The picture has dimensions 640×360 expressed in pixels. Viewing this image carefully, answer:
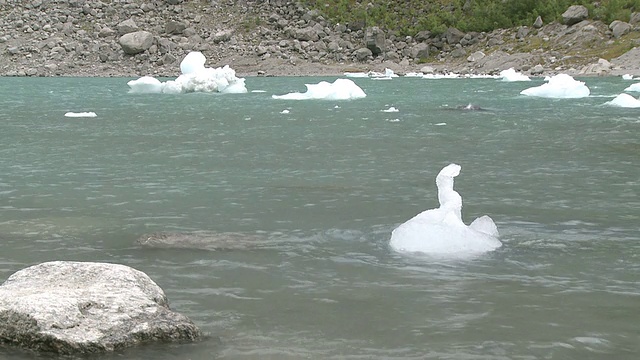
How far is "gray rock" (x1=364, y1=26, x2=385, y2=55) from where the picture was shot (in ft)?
304

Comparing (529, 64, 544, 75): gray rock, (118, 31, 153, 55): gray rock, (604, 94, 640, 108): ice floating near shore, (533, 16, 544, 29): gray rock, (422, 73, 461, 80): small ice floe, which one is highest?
(533, 16, 544, 29): gray rock

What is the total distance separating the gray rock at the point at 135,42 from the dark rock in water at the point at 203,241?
81.6 meters

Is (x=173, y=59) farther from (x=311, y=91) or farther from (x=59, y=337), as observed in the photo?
(x=59, y=337)

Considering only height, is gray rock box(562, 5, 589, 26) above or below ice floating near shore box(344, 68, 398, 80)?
above

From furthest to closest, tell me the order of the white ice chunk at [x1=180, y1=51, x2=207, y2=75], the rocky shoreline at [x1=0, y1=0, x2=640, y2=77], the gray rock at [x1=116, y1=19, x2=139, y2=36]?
the gray rock at [x1=116, y1=19, x2=139, y2=36]
the rocky shoreline at [x1=0, y1=0, x2=640, y2=77]
the white ice chunk at [x1=180, y1=51, x2=207, y2=75]

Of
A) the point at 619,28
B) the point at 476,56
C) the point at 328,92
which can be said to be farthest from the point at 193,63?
the point at 619,28

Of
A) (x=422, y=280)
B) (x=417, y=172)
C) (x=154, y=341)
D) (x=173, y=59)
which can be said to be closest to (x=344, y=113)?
(x=417, y=172)

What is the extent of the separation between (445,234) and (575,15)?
3122 inches

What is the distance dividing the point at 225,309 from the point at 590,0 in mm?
89392

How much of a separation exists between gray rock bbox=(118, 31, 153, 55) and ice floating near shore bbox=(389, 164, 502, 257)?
82921 millimetres

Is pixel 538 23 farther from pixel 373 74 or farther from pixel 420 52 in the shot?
pixel 373 74

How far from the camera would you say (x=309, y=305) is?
29.9 feet

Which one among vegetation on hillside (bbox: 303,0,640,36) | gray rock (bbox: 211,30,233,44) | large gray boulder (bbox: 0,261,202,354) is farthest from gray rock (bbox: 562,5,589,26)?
large gray boulder (bbox: 0,261,202,354)

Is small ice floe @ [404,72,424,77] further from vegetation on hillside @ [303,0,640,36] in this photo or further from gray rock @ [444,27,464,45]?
vegetation on hillside @ [303,0,640,36]
